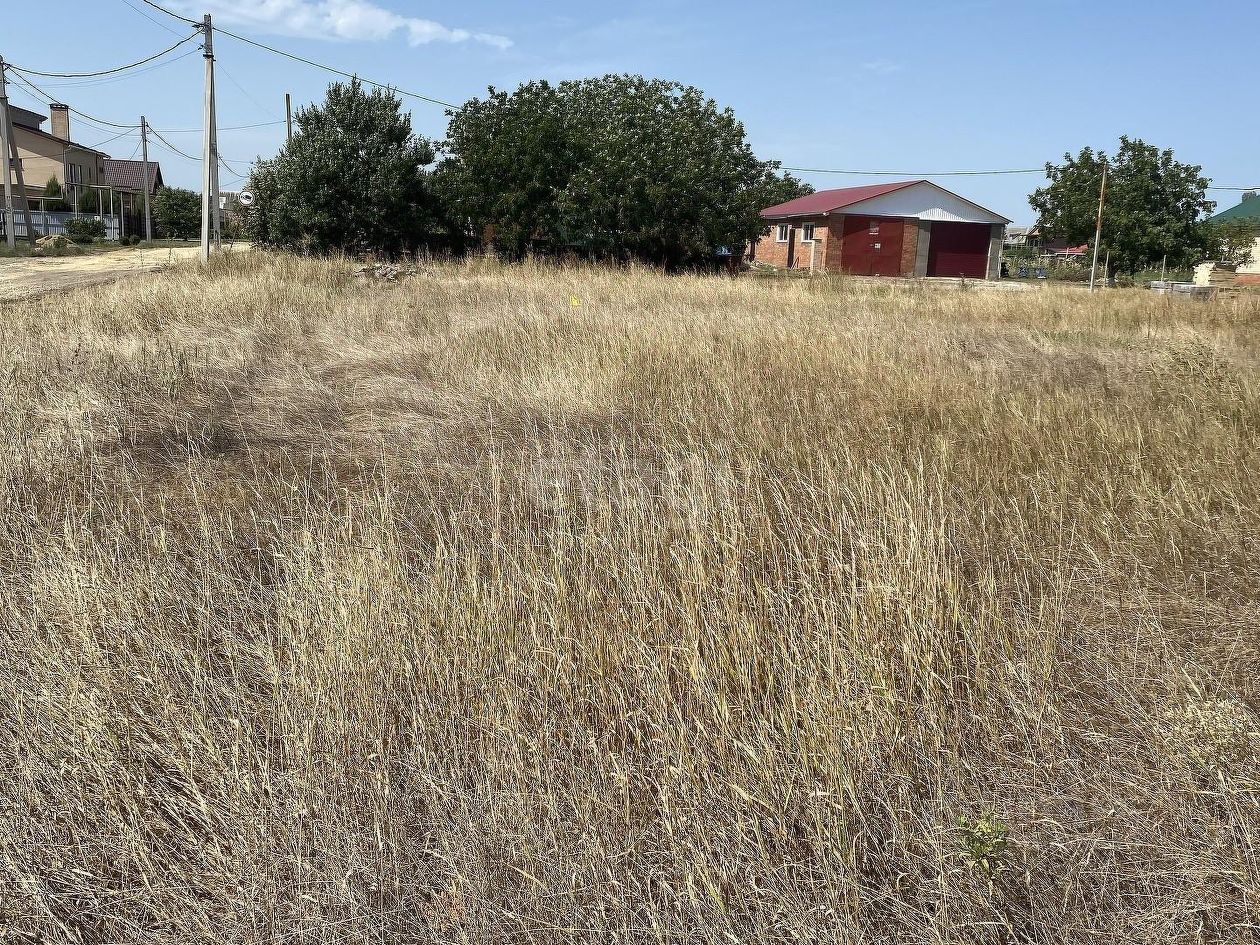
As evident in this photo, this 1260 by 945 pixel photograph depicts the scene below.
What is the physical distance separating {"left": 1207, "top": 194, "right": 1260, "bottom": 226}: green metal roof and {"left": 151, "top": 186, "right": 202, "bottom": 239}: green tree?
61.5m

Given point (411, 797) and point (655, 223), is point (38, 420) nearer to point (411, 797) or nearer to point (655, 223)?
point (411, 797)

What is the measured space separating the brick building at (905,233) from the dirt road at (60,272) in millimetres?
26216

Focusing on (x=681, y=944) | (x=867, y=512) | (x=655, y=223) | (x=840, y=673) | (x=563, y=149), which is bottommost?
(x=681, y=944)

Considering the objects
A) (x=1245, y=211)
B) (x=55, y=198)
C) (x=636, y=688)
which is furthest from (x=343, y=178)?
(x=1245, y=211)

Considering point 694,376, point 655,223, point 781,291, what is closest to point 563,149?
point 655,223

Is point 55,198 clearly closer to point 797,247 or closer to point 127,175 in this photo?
point 127,175

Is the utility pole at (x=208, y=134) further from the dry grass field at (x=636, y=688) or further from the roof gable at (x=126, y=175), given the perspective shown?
the roof gable at (x=126, y=175)

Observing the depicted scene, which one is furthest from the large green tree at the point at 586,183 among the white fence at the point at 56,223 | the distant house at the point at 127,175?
the distant house at the point at 127,175

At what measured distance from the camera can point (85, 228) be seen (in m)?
44.4

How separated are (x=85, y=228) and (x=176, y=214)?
9.55 m

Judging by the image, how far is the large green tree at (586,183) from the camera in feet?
77.3

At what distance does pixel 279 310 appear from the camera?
39.1 ft

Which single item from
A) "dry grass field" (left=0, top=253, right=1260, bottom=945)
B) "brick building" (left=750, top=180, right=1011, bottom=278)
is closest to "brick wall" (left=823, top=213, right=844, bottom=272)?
"brick building" (left=750, top=180, right=1011, bottom=278)

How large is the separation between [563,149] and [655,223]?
343 cm
